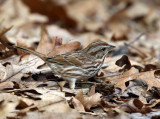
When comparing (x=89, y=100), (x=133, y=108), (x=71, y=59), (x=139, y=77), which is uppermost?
(x=71, y=59)

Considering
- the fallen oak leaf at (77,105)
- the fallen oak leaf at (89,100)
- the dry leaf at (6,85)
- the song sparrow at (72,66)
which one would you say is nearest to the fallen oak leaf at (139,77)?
the song sparrow at (72,66)

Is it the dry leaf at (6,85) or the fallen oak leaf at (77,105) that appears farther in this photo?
the dry leaf at (6,85)

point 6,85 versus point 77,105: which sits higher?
point 6,85

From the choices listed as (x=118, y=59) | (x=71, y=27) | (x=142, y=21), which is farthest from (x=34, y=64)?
(x=142, y=21)

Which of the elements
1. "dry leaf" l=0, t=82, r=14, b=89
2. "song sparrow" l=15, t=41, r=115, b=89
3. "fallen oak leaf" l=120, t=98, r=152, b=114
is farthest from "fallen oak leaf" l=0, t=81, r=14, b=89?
"fallen oak leaf" l=120, t=98, r=152, b=114

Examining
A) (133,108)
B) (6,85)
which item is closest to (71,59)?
(6,85)

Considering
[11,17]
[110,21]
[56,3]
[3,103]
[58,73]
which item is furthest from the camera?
[110,21]

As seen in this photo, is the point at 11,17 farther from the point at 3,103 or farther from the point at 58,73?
the point at 3,103

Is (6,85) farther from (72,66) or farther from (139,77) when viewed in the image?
(139,77)

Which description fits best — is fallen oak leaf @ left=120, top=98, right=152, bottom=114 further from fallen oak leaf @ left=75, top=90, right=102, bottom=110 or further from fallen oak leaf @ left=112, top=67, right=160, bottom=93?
fallen oak leaf @ left=112, top=67, right=160, bottom=93

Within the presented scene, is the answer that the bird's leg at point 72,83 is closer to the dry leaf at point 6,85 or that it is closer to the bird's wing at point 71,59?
the bird's wing at point 71,59

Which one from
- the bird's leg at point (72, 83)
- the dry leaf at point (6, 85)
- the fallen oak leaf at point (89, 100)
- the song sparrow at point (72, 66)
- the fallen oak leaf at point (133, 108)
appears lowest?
the fallen oak leaf at point (133, 108)
